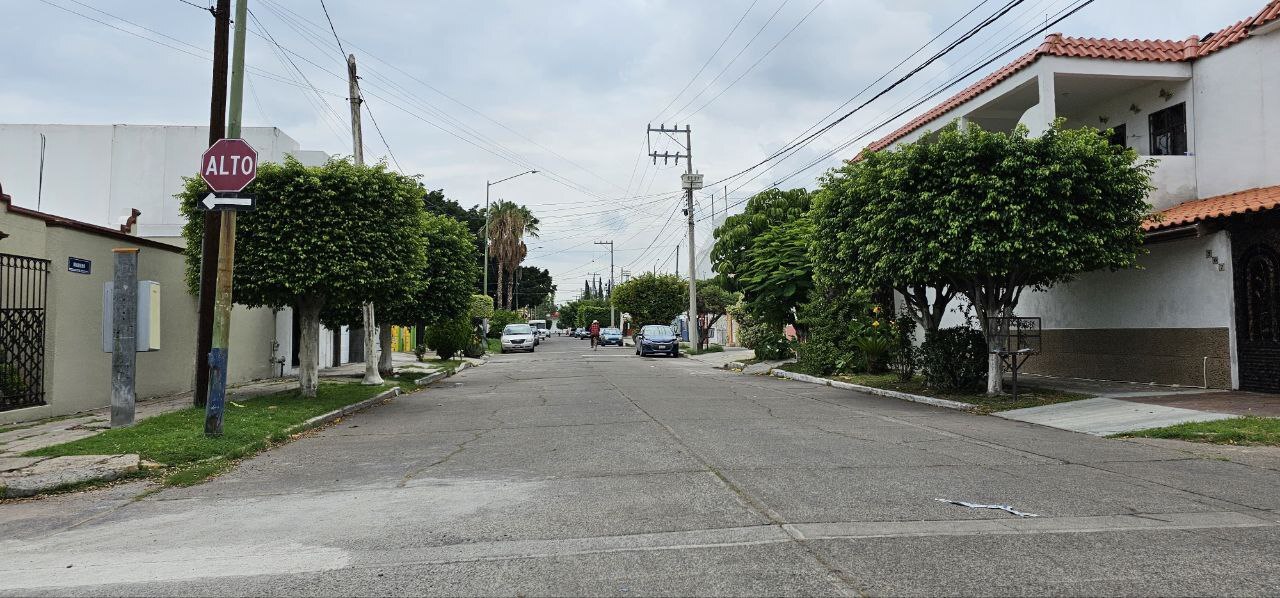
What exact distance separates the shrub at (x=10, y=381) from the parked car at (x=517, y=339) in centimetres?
3493

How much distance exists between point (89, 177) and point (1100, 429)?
92.1ft

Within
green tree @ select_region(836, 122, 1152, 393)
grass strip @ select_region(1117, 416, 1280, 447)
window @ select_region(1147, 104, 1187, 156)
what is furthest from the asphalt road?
window @ select_region(1147, 104, 1187, 156)

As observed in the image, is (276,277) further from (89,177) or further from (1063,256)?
(89,177)

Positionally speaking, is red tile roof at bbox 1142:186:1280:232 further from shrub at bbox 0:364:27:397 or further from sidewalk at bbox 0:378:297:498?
shrub at bbox 0:364:27:397

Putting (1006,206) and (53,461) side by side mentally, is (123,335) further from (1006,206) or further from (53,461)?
(1006,206)

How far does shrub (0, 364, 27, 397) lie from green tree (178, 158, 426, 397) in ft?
9.89

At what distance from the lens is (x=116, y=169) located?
2523cm

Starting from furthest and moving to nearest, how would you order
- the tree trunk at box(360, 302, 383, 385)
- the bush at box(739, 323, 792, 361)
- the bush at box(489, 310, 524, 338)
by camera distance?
1. the bush at box(489, 310, 524, 338)
2. the bush at box(739, 323, 792, 361)
3. the tree trunk at box(360, 302, 383, 385)

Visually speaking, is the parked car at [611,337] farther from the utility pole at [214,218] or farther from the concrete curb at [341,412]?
the utility pole at [214,218]

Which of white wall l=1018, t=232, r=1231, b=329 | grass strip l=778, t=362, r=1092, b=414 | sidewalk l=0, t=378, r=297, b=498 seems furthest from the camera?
white wall l=1018, t=232, r=1231, b=329

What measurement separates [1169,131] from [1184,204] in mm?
2253

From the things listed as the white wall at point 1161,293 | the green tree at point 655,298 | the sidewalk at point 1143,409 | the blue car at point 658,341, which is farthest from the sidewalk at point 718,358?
the sidewalk at point 1143,409

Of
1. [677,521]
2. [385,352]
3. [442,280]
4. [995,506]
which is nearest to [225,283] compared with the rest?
[677,521]

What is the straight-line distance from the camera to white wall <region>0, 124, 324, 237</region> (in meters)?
25.2
